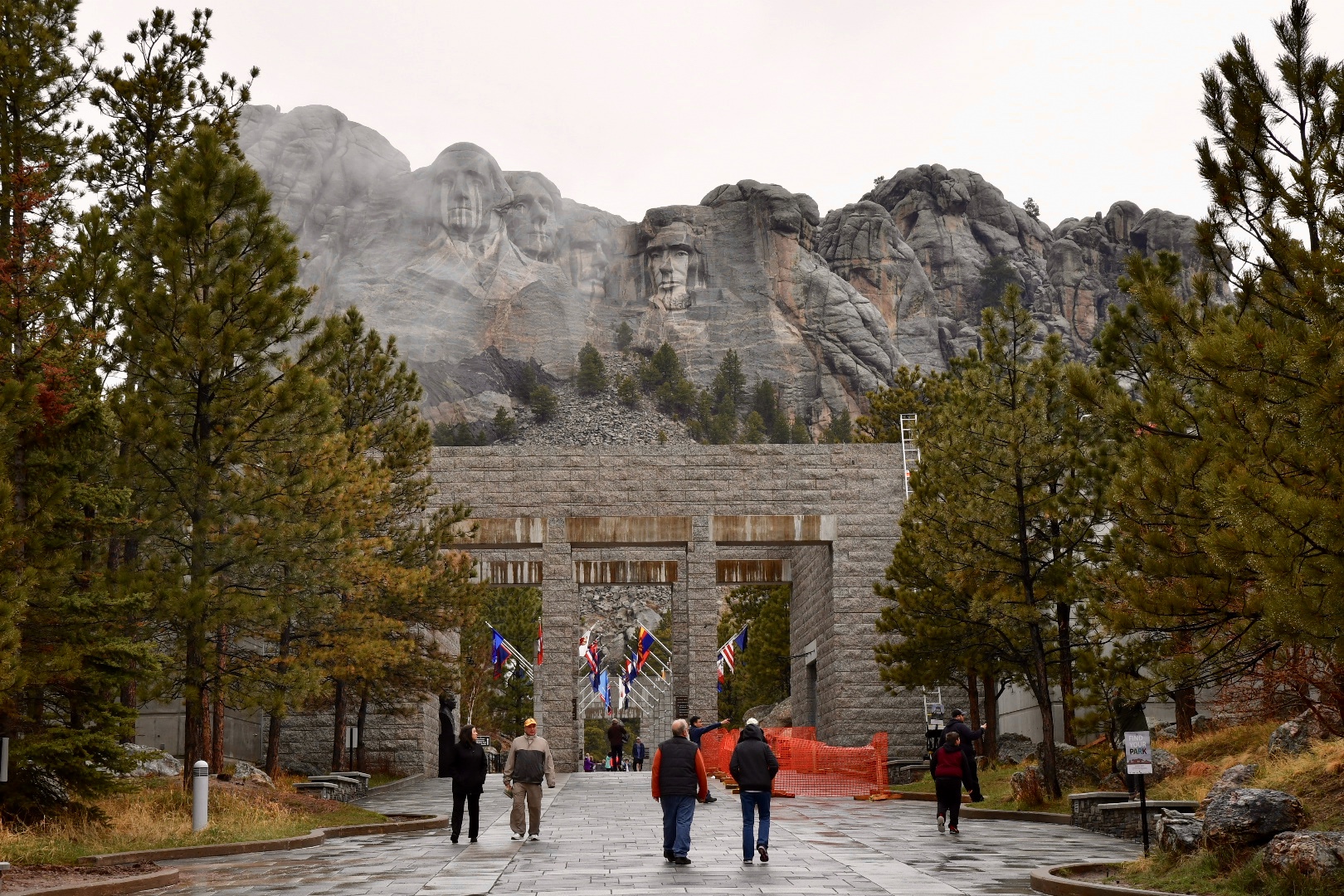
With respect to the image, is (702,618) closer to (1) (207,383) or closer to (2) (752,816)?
(1) (207,383)

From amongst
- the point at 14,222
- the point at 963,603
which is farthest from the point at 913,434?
the point at 14,222

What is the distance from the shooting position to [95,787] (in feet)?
46.4

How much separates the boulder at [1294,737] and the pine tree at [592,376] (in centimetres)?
14252

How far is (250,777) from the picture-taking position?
835 inches

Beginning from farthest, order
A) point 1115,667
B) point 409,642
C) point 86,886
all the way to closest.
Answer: point 409,642 < point 1115,667 < point 86,886

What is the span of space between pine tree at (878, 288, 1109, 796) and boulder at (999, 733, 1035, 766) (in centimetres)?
735

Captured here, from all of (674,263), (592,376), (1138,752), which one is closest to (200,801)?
(1138,752)

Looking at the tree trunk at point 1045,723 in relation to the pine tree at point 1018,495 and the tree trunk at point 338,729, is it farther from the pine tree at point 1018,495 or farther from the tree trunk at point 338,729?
the tree trunk at point 338,729

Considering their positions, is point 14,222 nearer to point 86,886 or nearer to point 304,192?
point 86,886

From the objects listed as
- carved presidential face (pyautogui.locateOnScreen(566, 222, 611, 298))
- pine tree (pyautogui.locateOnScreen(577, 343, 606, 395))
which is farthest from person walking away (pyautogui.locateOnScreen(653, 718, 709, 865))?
carved presidential face (pyautogui.locateOnScreen(566, 222, 611, 298))

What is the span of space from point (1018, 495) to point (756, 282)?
14237 cm

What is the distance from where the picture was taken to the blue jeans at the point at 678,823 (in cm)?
1279

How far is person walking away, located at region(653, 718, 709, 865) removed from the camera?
1280 centimetres

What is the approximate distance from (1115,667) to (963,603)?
21.6 ft
